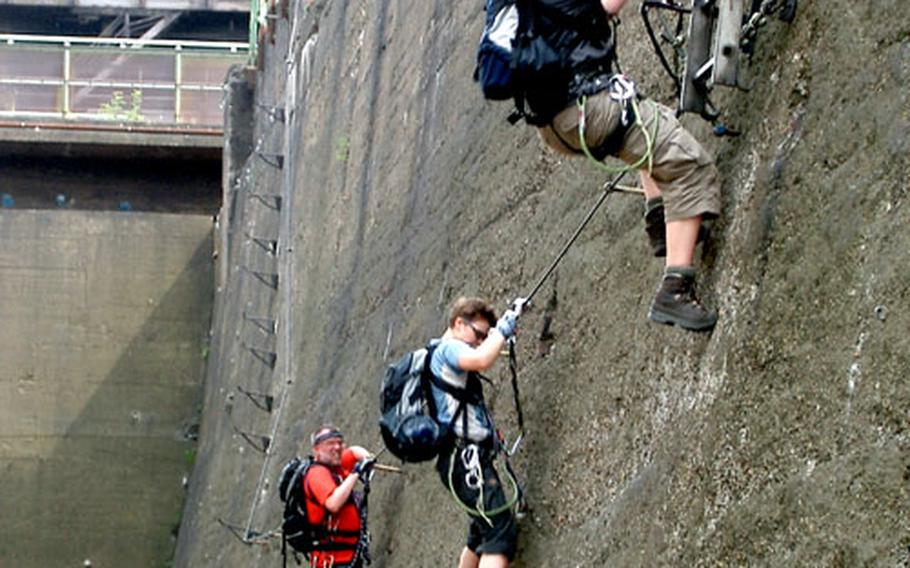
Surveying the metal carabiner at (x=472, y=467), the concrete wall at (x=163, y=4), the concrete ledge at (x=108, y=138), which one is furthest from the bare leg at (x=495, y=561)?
the concrete wall at (x=163, y=4)

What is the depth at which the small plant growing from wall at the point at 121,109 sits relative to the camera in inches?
934

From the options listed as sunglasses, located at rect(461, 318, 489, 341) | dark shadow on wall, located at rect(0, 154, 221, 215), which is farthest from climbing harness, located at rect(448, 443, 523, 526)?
dark shadow on wall, located at rect(0, 154, 221, 215)

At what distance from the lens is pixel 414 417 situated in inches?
262

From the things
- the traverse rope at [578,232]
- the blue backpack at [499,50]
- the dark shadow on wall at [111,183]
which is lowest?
the dark shadow on wall at [111,183]

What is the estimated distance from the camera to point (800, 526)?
429 centimetres

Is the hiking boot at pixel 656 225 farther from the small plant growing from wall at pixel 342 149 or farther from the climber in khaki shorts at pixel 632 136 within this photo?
the small plant growing from wall at pixel 342 149

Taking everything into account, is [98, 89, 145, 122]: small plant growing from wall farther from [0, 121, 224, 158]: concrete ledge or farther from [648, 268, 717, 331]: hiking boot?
[648, 268, 717, 331]: hiking boot

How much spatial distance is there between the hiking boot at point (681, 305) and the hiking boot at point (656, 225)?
368 millimetres

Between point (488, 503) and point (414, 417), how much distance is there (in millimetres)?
425

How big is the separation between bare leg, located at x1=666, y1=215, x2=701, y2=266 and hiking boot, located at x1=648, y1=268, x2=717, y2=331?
4 centimetres

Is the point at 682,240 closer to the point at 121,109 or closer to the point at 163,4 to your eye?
the point at 121,109

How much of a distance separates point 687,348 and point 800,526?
1173mm

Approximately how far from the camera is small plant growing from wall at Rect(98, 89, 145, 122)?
934 inches

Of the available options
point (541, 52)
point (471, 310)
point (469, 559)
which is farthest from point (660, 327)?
point (469, 559)
